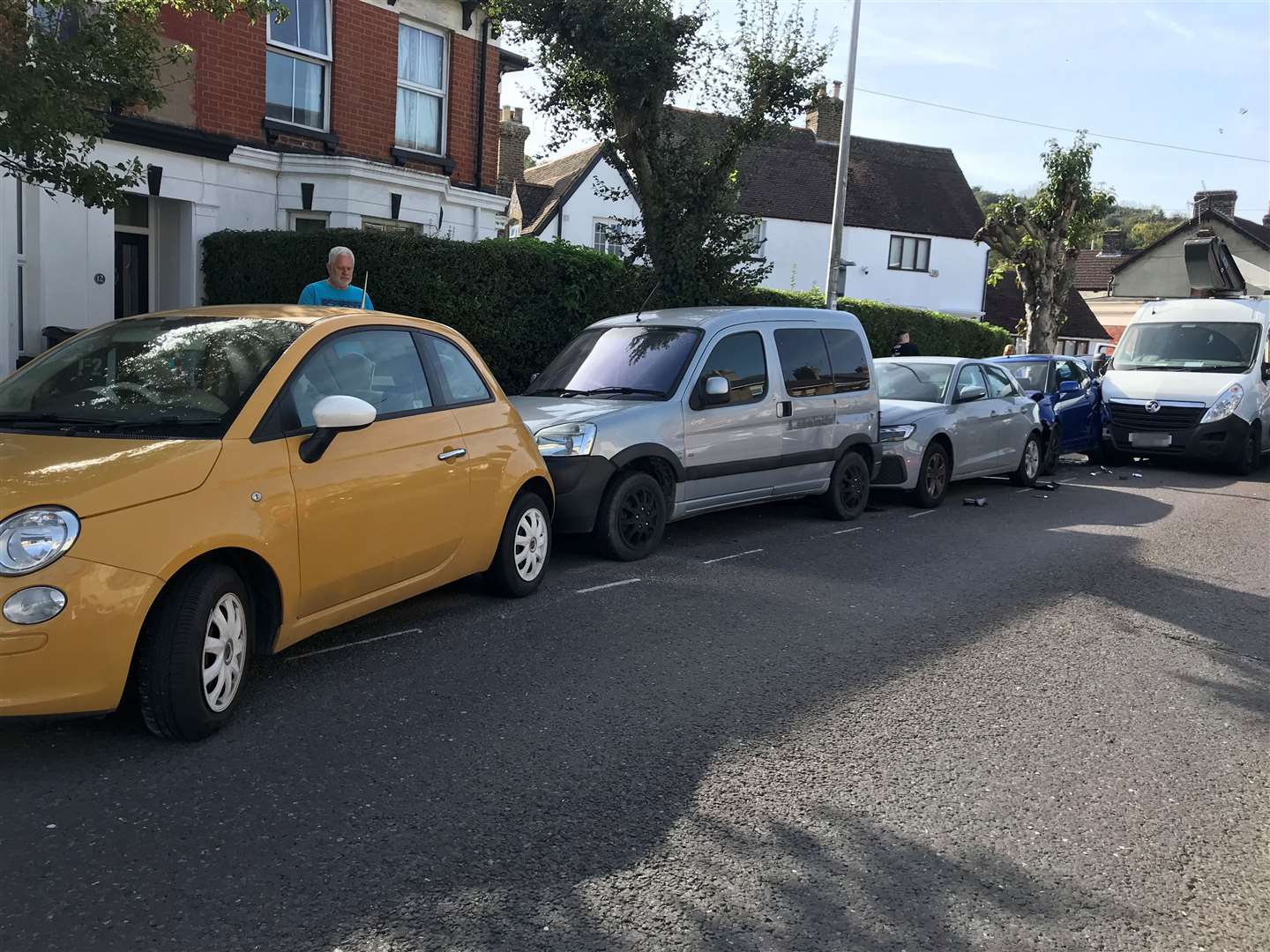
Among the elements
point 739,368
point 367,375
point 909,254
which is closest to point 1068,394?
point 739,368

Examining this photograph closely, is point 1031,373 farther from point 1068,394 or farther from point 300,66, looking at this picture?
point 300,66

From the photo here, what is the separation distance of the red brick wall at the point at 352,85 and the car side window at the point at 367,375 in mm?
10730

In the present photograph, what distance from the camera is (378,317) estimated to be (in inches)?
236

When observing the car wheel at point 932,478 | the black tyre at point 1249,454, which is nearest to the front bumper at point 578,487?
the car wheel at point 932,478

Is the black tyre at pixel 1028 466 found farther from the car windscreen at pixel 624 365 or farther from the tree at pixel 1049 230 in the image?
the tree at pixel 1049 230

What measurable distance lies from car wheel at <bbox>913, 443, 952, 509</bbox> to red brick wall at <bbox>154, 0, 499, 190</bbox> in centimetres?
1023

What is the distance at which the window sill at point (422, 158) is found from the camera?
58.4ft

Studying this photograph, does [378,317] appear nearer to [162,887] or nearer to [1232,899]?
[162,887]

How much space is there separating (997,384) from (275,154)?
1051cm

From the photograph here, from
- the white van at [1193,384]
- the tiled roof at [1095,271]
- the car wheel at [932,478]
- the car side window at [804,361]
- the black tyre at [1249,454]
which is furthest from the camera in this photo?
the tiled roof at [1095,271]

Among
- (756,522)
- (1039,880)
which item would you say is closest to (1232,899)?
(1039,880)

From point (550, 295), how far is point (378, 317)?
8347 mm

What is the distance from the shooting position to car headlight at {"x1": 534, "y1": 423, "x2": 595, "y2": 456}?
784 centimetres

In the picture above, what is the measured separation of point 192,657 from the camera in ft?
13.9
